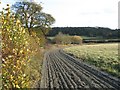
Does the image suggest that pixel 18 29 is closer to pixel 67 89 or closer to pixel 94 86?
pixel 67 89

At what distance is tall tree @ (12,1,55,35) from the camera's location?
50.6m

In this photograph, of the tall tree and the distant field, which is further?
the tall tree

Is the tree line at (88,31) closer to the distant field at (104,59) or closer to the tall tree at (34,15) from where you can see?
the tall tree at (34,15)

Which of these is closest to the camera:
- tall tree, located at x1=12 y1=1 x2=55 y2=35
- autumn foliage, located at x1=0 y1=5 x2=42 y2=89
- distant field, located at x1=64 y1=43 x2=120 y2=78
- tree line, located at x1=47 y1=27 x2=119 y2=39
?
autumn foliage, located at x1=0 y1=5 x2=42 y2=89

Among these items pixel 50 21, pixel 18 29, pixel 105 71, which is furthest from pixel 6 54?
pixel 50 21

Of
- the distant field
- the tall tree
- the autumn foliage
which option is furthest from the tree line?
the autumn foliage

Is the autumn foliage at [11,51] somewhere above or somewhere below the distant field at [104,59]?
above

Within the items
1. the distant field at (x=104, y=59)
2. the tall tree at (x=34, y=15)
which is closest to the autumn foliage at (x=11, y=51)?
the distant field at (x=104, y=59)

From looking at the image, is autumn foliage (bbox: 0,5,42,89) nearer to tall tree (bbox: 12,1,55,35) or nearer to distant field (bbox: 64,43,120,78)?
distant field (bbox: 64,43,120,78)

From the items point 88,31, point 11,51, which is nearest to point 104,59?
point 11,51

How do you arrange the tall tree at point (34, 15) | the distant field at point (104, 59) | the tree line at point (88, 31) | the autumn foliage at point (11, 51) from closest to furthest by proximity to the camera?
1. the autumn foliage at point (11, 51)
2. the distant field at point (104, 59)
3. the tall tree at point (34, 15)
4. the tree line at point (88, 31)

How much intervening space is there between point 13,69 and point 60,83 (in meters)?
6.76

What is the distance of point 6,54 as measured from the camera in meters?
11.5

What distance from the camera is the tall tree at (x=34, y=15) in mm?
50562
